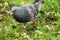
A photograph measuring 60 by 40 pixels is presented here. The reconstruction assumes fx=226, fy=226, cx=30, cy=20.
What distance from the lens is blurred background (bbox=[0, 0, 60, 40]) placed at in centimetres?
563

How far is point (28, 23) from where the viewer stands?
614cm

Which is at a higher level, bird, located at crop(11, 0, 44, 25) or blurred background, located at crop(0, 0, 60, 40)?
bird, located at crop(11, 0, 44, 25)

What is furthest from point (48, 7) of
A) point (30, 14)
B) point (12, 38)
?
point (12, 38)

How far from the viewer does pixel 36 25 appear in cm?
612

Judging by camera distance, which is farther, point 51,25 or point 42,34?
point 51,25

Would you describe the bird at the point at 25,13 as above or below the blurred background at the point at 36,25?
above

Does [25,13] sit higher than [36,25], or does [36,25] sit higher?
[25,13]

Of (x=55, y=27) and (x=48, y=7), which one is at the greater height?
(x=48, y=7)

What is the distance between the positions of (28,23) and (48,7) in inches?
37.3

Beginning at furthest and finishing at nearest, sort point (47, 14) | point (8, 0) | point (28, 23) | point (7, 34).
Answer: point (8, 0) < point (47, 14) < point (28, 23) < point (7, 34)

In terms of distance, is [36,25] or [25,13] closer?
[25,13]

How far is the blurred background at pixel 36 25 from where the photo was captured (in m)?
5.63

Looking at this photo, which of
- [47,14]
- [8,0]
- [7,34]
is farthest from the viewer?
[8,0]

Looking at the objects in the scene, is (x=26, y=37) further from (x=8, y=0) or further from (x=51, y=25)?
(x=8, y=0)
